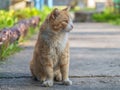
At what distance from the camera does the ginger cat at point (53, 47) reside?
5.73 metres

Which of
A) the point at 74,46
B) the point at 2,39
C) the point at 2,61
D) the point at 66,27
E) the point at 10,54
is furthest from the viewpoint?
the point at 74,46

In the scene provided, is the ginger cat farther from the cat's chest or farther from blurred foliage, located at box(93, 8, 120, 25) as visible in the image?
blurred foliage, located at box(93, 8, 120, 25)

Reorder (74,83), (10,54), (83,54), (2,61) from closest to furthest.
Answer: (74,83) < (2,61) < (10,54) < (83,54)

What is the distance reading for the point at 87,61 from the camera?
28.1 feet

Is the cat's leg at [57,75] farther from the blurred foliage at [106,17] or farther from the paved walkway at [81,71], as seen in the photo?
the blurred foliage at [106,17]

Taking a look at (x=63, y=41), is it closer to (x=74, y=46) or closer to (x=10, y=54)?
(x=10, y=54)

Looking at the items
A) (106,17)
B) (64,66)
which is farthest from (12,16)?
(106,17)

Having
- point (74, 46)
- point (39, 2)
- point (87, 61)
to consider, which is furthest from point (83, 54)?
point (39, 2)

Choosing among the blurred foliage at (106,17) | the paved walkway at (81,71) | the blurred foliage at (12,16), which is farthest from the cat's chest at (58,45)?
the blurred foliage at (106,17)

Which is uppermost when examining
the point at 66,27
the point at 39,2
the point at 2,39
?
the point at 66,27

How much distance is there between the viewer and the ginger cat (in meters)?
5.73

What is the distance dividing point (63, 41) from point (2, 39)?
1.79 meters

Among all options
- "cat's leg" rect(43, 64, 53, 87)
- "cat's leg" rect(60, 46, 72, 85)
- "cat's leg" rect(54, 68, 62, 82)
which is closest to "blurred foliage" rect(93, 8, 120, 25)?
"cat's leg" rect(54, 68, 62, 82)

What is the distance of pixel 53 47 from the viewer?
5.88 m
